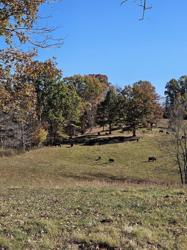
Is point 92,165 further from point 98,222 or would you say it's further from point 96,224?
point 96,224

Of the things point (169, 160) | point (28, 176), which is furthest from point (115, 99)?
point (28, 176)

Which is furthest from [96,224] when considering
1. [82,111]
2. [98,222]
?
[82,111]

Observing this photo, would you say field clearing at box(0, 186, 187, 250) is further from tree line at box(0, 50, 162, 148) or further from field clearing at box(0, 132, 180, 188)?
tree line at box(0, 50, 162, 148)

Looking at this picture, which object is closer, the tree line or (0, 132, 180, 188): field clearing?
(0, 132, 180, 188): field clearing

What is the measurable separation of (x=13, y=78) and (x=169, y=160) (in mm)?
53881

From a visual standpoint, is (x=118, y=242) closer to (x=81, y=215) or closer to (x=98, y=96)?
(x=81, y=215)

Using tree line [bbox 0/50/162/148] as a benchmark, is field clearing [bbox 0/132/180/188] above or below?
below

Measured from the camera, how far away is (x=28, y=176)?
165 feet

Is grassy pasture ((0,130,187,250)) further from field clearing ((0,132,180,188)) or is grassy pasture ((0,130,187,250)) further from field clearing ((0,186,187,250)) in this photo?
field clearing ((0,132,180,188))

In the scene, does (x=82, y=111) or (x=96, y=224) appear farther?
(x=82, y=111)

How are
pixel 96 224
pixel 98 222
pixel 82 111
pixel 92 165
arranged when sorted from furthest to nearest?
pixel 82 111
pixel 92 165
pixel 98 222
pixel 96 224

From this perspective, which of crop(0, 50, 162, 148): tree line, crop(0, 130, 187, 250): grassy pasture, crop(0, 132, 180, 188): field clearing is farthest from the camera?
crop(0, 50, 162, 148): tree line

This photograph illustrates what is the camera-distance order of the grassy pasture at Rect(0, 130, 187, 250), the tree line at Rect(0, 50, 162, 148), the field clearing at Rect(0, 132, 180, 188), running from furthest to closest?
the tree line at Rect(0, 50, 162, 148) < the field clearing at Rect(0, 132, 180, 188) < the grassy pasture at Rect(0, 130, 187, 250)

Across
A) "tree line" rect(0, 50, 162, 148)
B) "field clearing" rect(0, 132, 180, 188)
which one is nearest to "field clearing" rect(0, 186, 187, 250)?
"field clearing" rect(0, 132, 180, 188)
